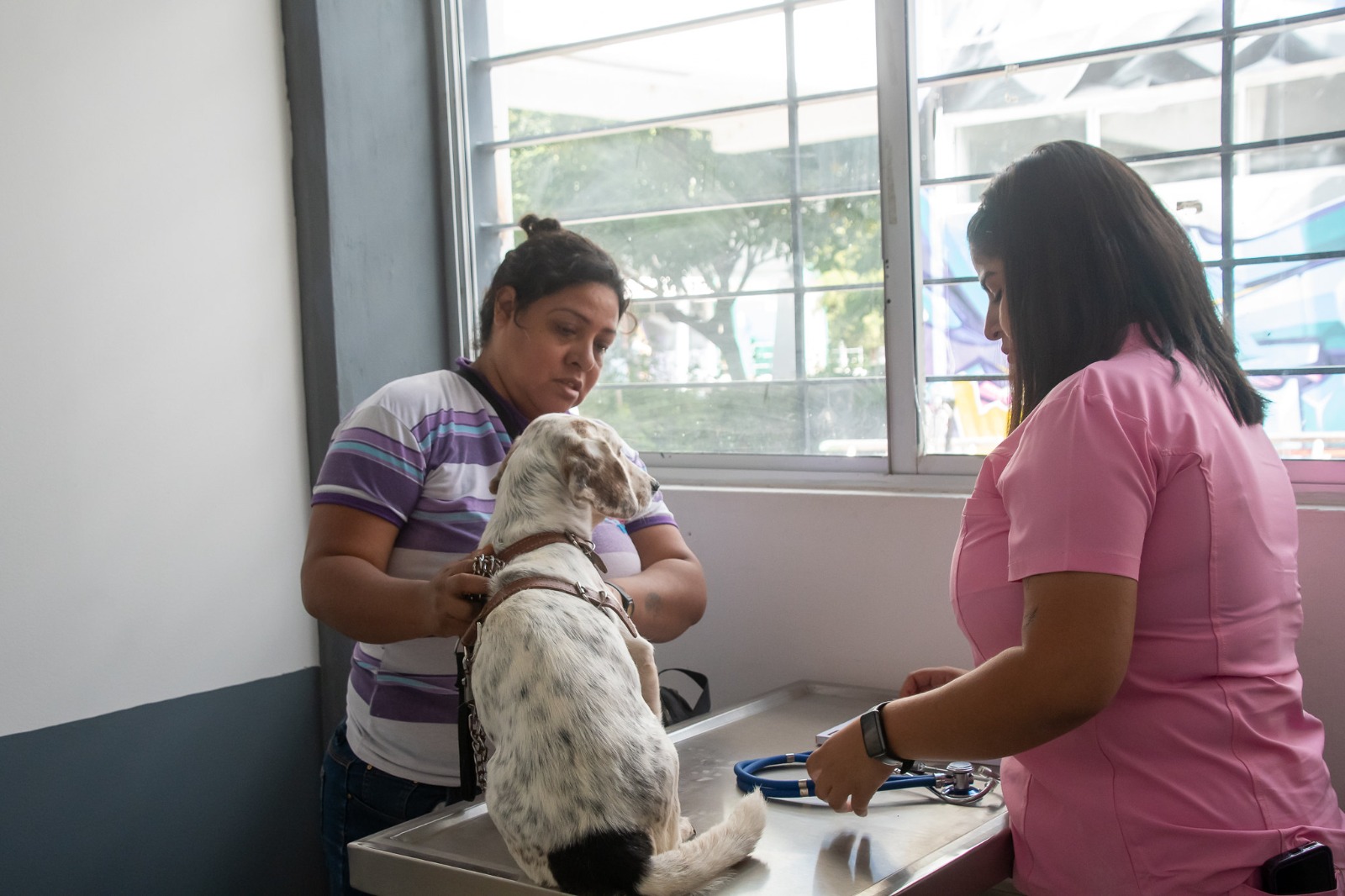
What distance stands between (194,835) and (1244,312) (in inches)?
96.9

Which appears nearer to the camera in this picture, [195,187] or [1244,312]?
[1244,312]

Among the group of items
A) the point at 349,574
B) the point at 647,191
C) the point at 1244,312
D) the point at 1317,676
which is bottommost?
the point at 1317,676

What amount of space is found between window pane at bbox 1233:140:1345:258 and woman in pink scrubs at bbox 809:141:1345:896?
0.84 metres

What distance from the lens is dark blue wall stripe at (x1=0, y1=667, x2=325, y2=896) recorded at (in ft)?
7.18

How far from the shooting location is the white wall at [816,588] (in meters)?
2.21

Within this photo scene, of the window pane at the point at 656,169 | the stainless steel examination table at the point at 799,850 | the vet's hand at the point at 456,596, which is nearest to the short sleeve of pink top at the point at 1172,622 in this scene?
the stainless steel examination table at the point at 799,850

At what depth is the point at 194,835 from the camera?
2.46 metres

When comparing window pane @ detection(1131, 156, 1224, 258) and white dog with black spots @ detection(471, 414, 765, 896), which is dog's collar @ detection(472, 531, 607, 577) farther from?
window pane @ detection(1131, 156, 1224, 258)

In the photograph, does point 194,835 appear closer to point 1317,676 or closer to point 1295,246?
point 1317,676

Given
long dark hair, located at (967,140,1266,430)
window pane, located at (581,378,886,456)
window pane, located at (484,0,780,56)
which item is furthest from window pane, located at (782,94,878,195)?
long dark hair, located at (967,140,1266,430)

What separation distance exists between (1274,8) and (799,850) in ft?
5.65

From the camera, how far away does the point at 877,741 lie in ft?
4.18

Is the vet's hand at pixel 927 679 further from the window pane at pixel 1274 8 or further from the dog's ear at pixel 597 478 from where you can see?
the window pane at pixel 1274 8

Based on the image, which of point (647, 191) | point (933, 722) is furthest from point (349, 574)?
point (647, 191)
